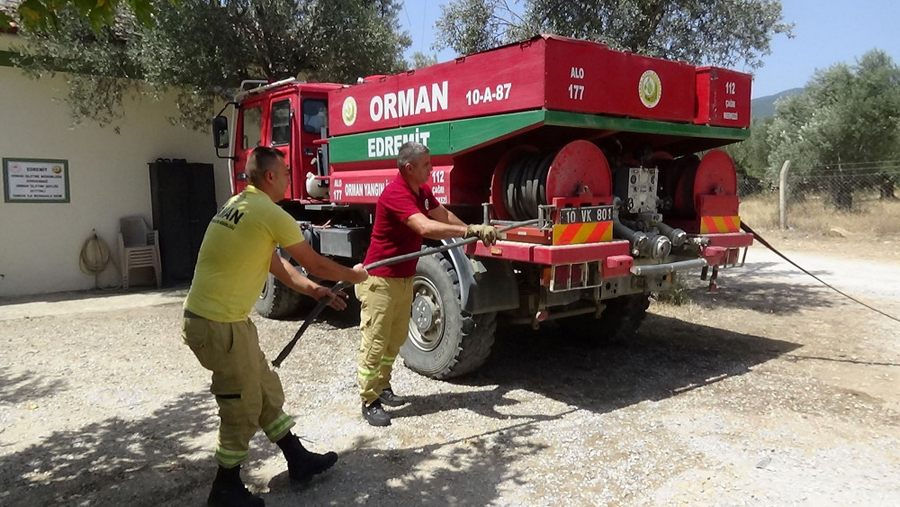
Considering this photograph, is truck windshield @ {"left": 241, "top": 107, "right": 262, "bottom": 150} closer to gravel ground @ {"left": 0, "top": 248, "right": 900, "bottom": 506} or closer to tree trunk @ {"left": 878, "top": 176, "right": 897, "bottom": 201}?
gravel ground @ {"left": 0, "top": 248, "right": 900, "bottom": 506}

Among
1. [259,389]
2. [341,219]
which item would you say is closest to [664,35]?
[341,219]

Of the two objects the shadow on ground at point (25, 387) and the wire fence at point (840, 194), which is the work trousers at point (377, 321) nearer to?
the shadow on ground at point (25, 387)

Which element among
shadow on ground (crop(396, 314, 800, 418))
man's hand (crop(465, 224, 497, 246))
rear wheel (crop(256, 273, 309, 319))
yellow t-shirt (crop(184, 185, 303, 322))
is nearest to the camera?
yellow t-shirt (crop(184, 185, 303, 322))

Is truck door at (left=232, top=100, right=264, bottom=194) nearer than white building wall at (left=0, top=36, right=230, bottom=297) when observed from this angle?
Yes

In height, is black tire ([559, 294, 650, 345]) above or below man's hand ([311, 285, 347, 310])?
below

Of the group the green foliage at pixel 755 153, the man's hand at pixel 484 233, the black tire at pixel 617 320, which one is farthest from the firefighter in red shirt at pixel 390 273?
the green foliage at pixel 755 153

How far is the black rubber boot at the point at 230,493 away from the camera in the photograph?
10.4 feet

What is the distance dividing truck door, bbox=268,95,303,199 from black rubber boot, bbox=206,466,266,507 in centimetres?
416

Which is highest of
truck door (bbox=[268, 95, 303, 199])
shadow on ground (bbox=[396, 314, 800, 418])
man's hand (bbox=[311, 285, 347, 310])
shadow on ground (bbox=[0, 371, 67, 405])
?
truck door (bbox=[268, 95, 303, 199])

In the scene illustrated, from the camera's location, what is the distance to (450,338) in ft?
16.3

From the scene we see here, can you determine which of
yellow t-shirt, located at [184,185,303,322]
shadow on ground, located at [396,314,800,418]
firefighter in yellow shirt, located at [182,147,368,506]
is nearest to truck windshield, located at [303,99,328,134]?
shadow on ground, located at [396,314,800,418]

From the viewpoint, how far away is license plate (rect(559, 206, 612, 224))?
14.1ft

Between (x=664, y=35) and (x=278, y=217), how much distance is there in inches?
282

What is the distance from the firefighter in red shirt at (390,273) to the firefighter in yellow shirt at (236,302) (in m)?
1.05
